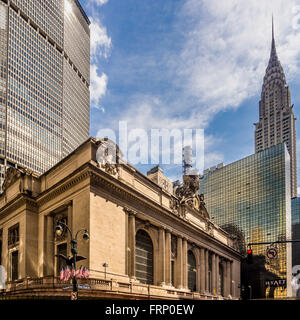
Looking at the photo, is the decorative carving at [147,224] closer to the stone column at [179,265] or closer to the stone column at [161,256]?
the stone column at [161,256]

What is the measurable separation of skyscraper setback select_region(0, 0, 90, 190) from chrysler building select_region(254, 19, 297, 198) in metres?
87.8

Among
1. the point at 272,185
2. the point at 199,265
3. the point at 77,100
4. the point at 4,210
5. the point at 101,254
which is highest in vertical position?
the point at 77,100

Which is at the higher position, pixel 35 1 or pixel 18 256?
pixel 35 1

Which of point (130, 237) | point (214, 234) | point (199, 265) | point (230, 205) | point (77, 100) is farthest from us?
point (77, 100)

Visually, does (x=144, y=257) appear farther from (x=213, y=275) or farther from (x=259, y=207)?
(x=259, y=207)

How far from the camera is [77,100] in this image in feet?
536

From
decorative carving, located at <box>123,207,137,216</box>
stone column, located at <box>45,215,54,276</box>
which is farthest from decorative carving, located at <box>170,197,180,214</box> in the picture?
stone column, located at <box>45,215,54,276</box>

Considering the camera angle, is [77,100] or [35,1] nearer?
[35,1]

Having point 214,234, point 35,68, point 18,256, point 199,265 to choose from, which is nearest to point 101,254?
point 18,256

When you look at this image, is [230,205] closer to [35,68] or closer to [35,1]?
[35,68]

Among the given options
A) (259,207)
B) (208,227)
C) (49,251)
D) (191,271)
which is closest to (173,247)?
(191,271)

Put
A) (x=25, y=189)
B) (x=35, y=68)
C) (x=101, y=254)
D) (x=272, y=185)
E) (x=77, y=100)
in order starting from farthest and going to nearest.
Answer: (x=77, y=100) → (x=35, y=68) → (x=272, y=185) → (x=25, y=189) → (x=101, y=254)

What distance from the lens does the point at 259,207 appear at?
343 feet
